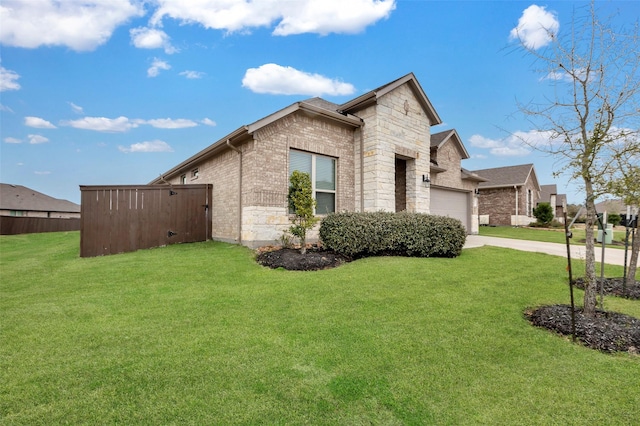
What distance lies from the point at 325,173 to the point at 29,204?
3802 centimetres

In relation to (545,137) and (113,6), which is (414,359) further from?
(113,6)

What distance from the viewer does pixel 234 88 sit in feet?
46.3

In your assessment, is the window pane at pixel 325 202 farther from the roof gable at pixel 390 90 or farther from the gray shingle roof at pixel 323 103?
the gray shingle roof at pixel 323 103

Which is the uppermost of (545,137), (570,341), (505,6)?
(505,6)

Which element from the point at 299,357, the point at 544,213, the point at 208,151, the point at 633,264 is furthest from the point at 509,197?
the point at 299,357

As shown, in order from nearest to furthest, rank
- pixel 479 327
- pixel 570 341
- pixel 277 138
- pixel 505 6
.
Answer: pixel 570 341
pixel 479 327
pixel 505 6
pixel 277 138

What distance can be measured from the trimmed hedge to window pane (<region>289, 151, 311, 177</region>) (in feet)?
6.55

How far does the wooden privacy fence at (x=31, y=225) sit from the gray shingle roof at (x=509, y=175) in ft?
117

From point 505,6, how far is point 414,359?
8.29 meters

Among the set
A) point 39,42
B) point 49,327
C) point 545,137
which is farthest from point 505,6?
point 39,42

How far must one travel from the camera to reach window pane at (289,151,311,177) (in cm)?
916

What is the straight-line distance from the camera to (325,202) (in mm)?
9828

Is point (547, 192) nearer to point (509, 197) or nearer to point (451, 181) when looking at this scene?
point (509, 197)

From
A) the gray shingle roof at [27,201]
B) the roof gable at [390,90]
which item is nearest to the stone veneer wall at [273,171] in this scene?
the roof gable at [390,90]
